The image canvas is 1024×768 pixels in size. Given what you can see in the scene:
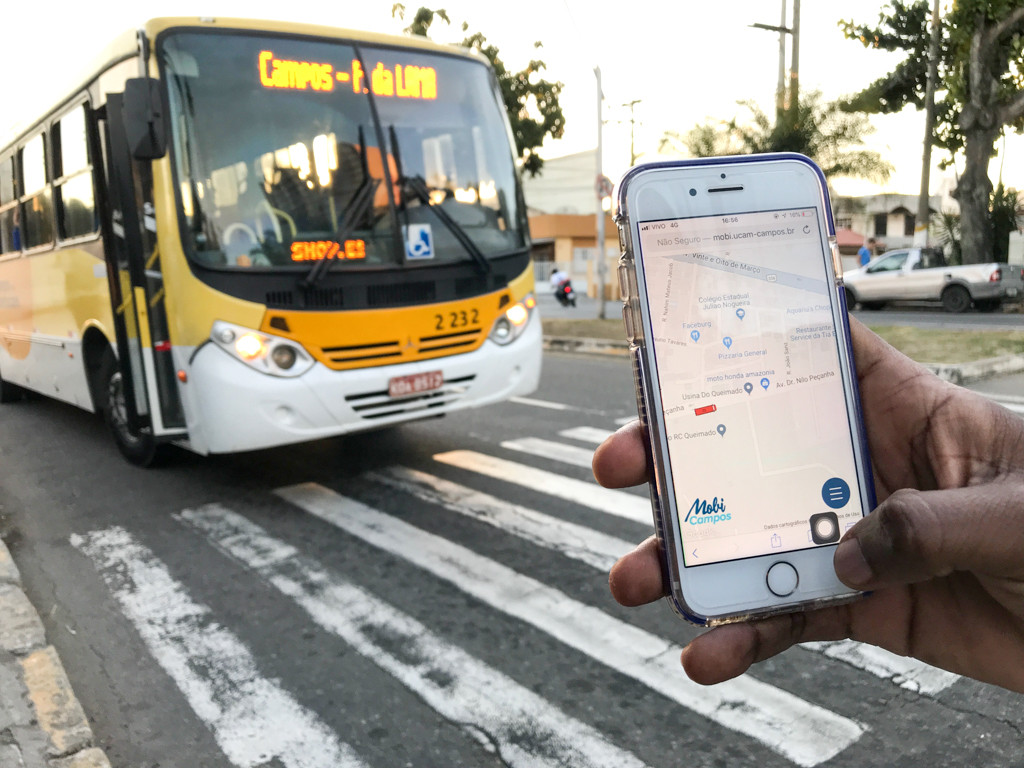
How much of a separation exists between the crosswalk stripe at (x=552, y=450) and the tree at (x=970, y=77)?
1707cm

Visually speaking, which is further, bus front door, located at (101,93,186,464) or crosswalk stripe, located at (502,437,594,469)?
crosswalk stripe, located at (502,437,594,469)

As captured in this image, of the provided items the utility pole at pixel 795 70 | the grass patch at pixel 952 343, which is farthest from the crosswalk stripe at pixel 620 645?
the utility pole at pixel 795 70

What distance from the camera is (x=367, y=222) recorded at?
6.34 meters

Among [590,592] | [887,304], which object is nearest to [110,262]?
[590,592]

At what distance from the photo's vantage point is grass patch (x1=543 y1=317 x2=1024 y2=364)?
12327 mm

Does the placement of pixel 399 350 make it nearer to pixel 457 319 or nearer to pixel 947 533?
pixel 457 319

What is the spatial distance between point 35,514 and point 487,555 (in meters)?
3.45

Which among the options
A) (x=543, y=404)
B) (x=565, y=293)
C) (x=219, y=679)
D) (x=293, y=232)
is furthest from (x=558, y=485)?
(x=565, y=293)

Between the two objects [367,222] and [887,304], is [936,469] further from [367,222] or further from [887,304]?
[887,304]

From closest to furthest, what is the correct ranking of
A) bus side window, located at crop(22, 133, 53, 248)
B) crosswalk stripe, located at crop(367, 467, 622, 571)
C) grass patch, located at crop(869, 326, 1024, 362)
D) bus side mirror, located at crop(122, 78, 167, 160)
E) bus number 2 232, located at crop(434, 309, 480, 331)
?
crosswalk stripe, located at crop(367, 467, 622, 571)
bus side mirror, located at crop(122, 78, 167, 160)
bus number 2 232, located at crop(434, 309, 480, 331)
bus side window, located at crop(22, 133, 53, 248)
grass patch, located at crop(869, 326, 1024, 362)

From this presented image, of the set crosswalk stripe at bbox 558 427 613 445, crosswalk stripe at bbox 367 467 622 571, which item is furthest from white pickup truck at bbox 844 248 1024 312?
crosswalk stripe at bbox 367 467 622 571

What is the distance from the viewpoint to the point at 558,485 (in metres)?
6.57

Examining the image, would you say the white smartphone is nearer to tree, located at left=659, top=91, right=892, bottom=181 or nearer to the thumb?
the thumb

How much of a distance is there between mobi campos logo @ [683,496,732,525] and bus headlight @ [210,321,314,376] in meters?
4.47
